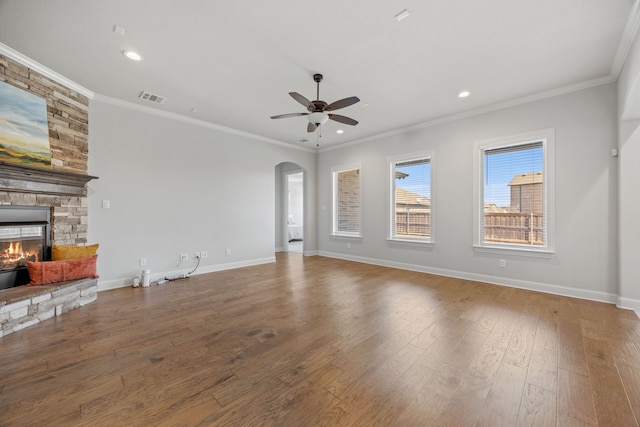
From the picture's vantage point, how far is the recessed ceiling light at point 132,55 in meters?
2.93

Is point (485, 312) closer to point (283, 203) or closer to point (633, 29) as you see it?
point (633, 29)

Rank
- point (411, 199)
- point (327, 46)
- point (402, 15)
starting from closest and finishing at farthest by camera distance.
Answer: point (402, 15) → point (327, 46) → point (411, 199)

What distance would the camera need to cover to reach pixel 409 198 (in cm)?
568

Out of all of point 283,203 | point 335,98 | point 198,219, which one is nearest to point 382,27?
point 335,98

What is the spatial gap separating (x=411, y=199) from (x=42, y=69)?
20.3 feet

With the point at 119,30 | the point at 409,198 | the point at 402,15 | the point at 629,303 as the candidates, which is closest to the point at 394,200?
the point at 409,198

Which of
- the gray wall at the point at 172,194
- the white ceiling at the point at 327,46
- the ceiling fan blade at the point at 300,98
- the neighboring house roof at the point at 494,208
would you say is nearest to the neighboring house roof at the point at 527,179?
the neighboring house roof at the point at 494,208

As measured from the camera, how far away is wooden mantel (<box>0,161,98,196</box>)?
300 centimetres

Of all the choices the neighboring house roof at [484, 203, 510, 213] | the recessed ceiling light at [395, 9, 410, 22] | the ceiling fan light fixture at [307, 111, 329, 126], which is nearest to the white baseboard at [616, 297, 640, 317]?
the neighboring house roof at [484, 203, 510, 213]

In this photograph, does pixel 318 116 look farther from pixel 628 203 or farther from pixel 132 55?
pixel 628 203

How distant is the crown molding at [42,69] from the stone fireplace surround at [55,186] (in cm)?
3

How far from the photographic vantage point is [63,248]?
3.46 meters

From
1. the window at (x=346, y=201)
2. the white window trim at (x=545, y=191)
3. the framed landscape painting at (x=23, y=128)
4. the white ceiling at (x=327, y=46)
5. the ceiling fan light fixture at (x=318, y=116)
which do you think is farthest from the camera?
the window at (x=346, y=201)

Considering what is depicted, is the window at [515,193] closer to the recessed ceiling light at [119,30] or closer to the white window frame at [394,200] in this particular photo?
the white window frame at [394,200]
